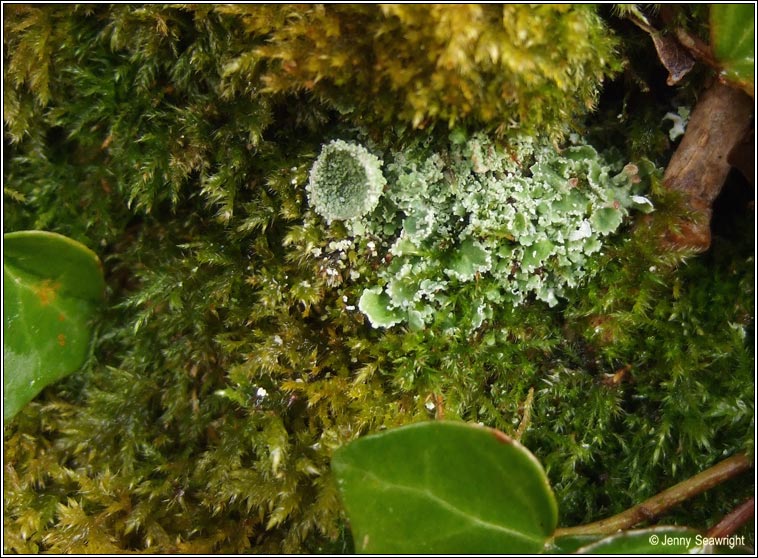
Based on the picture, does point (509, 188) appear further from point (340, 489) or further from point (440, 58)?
point (340, 489)

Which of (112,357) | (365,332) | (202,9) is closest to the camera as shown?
(202,9)

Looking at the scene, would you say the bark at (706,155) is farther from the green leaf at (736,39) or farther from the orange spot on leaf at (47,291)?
the orange spot on leaf at (47,291)

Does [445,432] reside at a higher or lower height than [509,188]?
lower

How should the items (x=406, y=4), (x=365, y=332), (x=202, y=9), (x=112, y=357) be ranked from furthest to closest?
(x=112, y=357), (x=365, y=332), (x=202, y=9), (x=406, y=4)

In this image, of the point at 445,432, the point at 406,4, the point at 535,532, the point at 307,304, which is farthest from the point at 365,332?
the point at 406,4

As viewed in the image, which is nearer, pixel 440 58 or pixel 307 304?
pixel 440 58

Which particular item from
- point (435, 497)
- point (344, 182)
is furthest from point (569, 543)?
point (344, 182)
